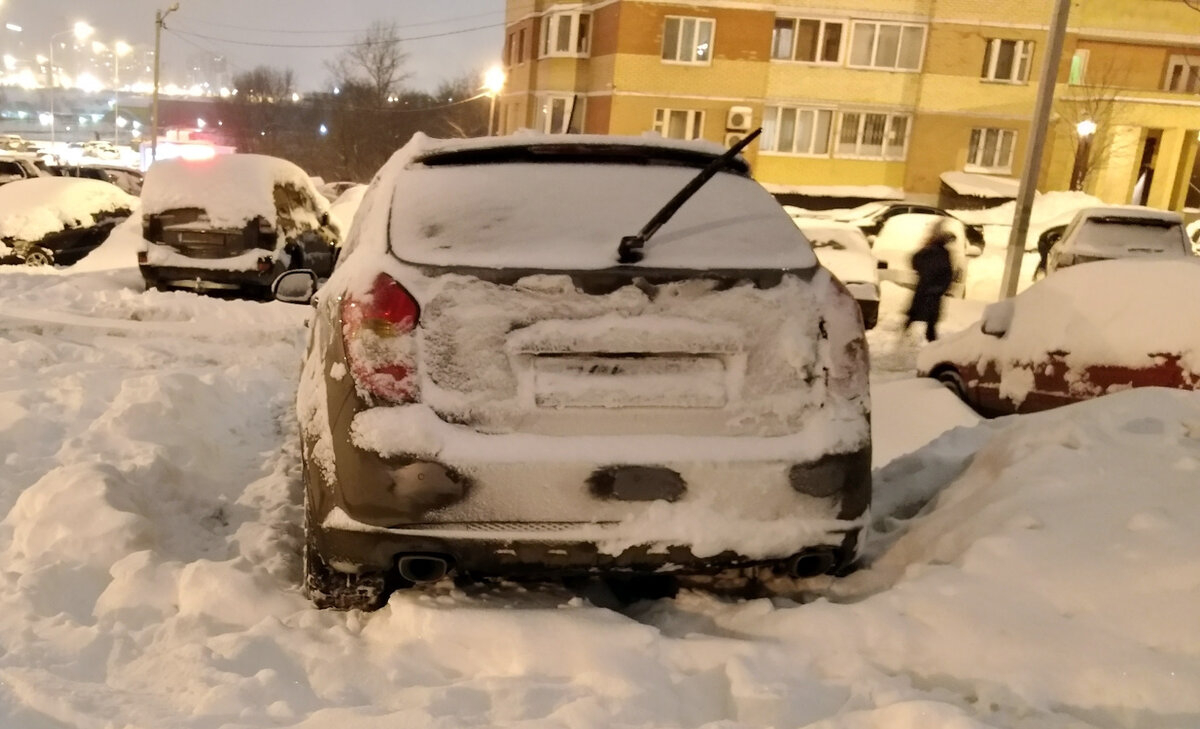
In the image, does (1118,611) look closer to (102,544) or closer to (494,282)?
(494,282)

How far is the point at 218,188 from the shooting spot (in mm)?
11047

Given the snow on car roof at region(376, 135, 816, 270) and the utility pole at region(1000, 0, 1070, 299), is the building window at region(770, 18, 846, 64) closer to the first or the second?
the utility pole at region(1000, 0, 1070, 299)

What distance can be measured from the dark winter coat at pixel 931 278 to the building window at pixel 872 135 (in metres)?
23.0

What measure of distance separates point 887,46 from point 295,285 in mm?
31602

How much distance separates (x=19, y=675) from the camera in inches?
102

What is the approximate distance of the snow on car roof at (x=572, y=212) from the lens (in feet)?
9.43

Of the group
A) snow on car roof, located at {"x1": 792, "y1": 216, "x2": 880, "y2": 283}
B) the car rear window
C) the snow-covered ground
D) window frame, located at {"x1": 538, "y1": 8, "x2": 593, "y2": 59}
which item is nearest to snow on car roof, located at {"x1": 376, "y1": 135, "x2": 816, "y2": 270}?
the car rear window

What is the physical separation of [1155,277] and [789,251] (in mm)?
3750

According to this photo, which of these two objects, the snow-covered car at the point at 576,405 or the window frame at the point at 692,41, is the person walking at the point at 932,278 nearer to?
the snow-covered car at the point at 576,405

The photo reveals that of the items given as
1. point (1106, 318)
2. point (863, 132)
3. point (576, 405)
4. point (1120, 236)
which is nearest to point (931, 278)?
point (1120, 236)

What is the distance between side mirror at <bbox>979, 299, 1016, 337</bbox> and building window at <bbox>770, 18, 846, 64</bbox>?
28.1 meters

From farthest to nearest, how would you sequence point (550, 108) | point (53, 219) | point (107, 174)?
point (550, 108) → point (107, 174) → point (53, 219)

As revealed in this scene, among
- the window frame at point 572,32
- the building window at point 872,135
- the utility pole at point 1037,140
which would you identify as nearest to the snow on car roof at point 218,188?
the utility pole at point 1037,140

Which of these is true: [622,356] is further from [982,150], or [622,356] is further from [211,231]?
[982,150]
